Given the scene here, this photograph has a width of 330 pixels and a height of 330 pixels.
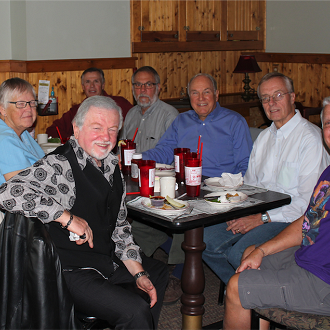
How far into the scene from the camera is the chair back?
144cm

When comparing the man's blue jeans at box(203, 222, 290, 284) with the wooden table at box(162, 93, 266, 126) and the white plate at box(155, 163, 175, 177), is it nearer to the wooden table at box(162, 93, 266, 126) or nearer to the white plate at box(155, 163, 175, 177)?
the white plate at box(155, 163, 175, 177)

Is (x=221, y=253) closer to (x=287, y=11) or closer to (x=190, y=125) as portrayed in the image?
(x=190, y=125)

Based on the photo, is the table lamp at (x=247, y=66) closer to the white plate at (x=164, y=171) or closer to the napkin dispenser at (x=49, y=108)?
the napkin dispenser at (x=49, y=108)

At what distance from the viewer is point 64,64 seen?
4.79m

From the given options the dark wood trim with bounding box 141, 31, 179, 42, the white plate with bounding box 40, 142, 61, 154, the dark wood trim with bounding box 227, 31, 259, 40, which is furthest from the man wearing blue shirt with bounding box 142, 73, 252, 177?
the dark wood trim with bounding box 227, 31, 259, 40

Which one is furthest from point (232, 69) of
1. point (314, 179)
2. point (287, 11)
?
point (314, 179)

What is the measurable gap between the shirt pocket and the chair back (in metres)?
1.42

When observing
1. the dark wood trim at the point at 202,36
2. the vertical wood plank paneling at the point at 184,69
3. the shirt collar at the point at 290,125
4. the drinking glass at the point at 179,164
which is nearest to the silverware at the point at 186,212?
the drinking glass at the point at 179,164

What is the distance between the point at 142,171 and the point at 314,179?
925 mm

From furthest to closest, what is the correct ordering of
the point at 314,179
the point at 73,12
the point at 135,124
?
the point at 73,12 < the point at 135,124 < the point at 314,179

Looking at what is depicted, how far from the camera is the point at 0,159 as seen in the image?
2135 mm

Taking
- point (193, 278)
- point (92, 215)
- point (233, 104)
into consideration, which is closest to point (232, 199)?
point (193, 278)

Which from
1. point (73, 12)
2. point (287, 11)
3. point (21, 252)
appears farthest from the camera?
point (287, 11)

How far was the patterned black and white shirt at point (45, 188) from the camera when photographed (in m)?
1.53
